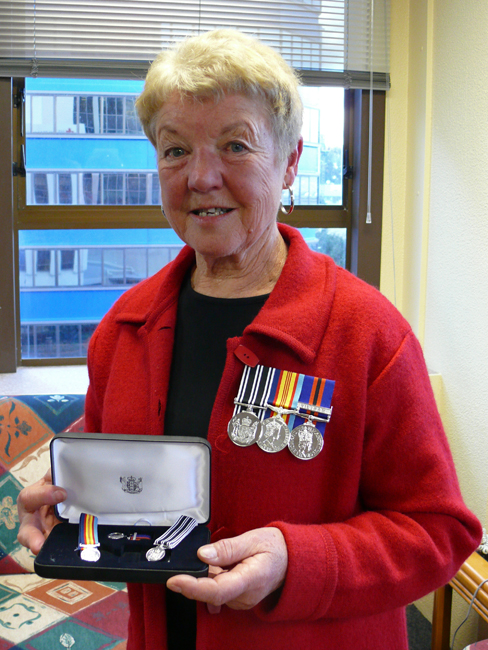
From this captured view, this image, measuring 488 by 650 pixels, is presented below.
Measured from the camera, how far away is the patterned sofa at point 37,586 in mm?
1660

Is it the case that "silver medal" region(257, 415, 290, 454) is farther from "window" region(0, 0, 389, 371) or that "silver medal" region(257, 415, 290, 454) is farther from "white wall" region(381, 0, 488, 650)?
"window" region(0, 0, 389, 371)

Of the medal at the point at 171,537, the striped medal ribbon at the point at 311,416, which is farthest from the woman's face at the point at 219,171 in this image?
the medal at the point at 171,537

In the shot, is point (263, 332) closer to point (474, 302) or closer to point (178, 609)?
point (178, 609)

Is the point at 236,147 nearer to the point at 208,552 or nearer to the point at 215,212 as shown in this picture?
the point at 215,212

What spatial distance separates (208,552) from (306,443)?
22 centimetres

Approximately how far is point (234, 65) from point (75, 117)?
75.6 inches

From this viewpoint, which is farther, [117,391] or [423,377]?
[117,391]

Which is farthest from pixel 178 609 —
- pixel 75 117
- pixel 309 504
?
pixel 75 117

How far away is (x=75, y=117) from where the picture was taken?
252 cm

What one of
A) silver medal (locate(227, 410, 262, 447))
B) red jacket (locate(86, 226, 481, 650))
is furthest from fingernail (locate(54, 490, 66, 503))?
silver medal (locate(227, 410, 262, 447))

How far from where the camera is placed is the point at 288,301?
2.91 ft

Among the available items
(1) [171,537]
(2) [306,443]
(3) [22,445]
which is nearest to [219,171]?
(2) [306,443]

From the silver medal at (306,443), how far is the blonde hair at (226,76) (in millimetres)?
449

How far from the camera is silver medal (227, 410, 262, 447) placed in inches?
32.2
